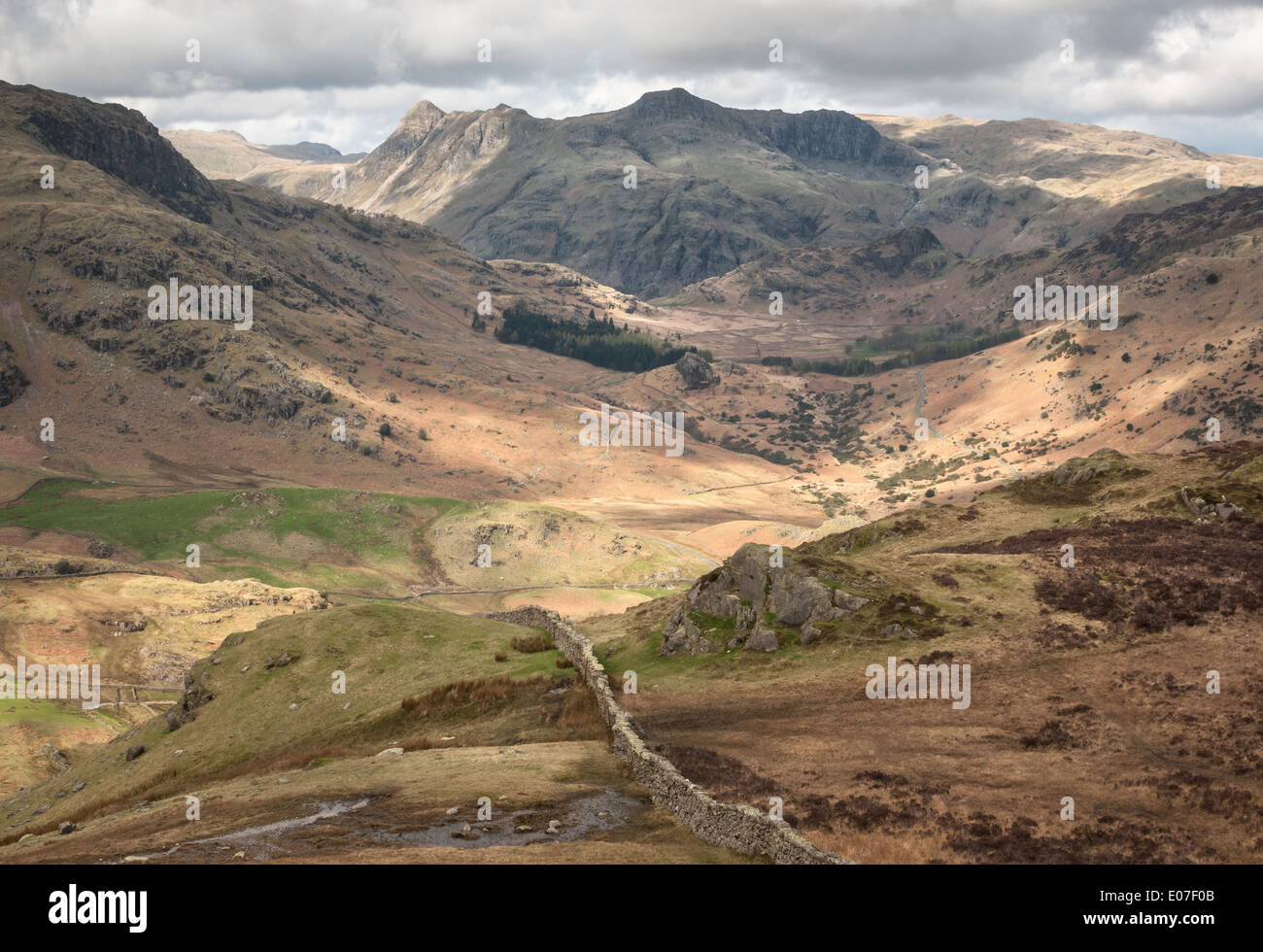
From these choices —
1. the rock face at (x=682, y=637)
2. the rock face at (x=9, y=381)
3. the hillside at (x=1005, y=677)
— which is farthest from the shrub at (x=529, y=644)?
the rock face at (x=9, y=381)

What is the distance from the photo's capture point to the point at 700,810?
3216cm

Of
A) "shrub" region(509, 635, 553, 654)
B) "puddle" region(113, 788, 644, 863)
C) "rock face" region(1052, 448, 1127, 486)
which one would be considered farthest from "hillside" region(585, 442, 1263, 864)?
"puddle" region(113, 788, 644, 863)

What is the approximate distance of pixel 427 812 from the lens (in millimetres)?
34688

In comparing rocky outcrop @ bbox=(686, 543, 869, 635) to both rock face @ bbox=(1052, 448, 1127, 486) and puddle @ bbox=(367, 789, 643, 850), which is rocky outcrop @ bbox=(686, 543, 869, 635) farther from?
rock face @ bbox=(1052, 448, 1127, 486)

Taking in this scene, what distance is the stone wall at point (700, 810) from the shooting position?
27156mm

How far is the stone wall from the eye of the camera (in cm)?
2716

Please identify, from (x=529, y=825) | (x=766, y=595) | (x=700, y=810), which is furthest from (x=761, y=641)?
(x=529, y=825)

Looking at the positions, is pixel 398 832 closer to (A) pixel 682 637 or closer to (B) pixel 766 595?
(A) pixel 682 637

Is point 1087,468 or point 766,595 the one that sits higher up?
point 1087,468
